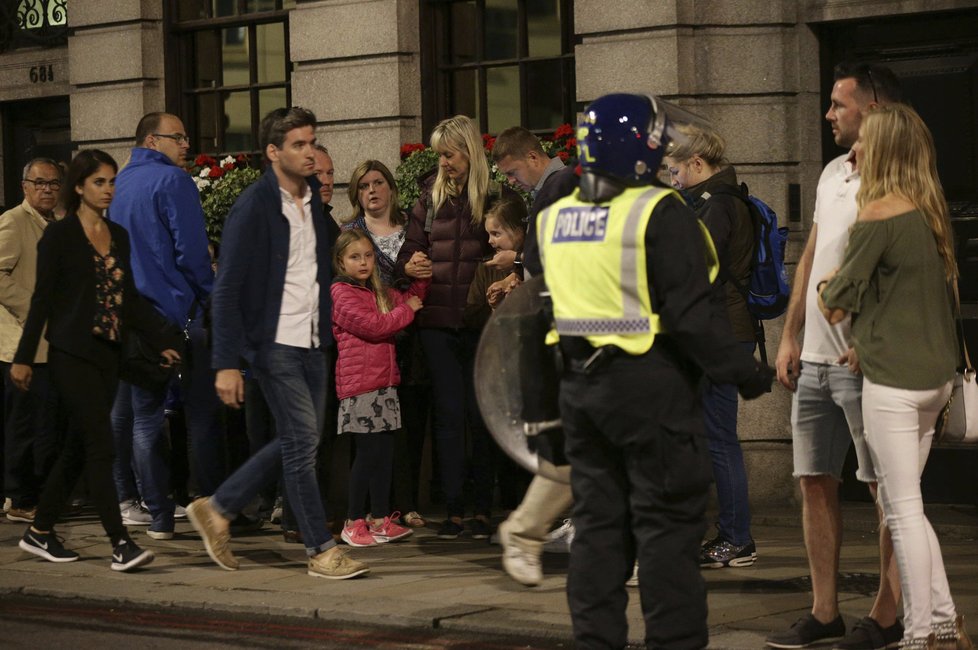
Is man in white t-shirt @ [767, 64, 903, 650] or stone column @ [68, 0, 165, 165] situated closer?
man in white t-shirt @ [767, 64, 903, 650]

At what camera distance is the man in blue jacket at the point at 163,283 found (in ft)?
31.6

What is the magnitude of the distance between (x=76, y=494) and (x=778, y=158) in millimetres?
5090

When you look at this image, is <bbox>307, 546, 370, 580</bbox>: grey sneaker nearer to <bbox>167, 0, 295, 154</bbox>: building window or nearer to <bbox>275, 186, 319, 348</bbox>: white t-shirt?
<bbox>275, 186, 319, 348</bbox>: white t-shirt

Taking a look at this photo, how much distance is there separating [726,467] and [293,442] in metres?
1.99

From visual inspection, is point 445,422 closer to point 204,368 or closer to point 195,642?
point 204,368

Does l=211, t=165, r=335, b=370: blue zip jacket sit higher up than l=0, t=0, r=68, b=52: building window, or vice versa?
l=0, t=0, r=68, b=52: building window

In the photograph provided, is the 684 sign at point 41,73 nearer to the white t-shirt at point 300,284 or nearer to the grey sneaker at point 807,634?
the white t-shirt at point 300,284

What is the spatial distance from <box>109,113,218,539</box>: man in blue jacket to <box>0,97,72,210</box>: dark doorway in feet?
16.7

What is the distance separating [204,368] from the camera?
33.0 feet

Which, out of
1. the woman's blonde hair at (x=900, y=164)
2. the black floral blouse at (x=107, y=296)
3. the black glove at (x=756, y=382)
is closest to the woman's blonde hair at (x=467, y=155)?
the black floral blouse at (x=107, y=296)

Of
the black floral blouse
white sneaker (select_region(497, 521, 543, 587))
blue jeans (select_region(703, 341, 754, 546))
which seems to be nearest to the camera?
white sneaker (select_region(497, 521, 543, 587))

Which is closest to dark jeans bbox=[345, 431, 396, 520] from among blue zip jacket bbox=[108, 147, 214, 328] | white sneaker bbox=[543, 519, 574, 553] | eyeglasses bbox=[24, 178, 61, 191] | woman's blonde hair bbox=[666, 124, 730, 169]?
white sneaker bbox=[543, 519, 574, 553]

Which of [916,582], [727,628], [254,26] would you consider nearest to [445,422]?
[727,628]

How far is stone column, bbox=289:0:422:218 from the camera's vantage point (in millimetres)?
12109
